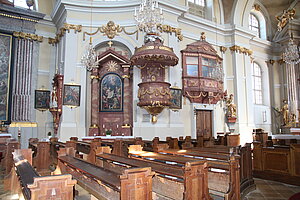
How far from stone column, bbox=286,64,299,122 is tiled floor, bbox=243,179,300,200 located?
10.6 m

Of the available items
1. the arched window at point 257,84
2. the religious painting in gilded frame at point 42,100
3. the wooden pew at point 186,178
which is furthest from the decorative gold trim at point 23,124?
the arched window at point 257,84

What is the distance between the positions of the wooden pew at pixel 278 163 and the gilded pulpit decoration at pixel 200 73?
567 cm

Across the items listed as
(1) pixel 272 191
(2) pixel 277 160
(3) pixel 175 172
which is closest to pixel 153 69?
(2) pixel 277 160

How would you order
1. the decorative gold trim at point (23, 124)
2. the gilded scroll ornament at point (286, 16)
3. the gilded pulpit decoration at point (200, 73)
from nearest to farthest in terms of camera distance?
the decorative gold trim at point (23, 124)
the gilded pulpit decoration at point (200, 73)
the gilded scroll ornament at point (286, 16)

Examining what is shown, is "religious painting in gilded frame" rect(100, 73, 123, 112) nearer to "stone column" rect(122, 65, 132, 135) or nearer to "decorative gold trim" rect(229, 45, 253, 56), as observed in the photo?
"stone column" rect(122, 65, 132, 135)

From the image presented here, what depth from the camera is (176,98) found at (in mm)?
10258

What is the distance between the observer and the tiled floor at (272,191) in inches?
Result: 161

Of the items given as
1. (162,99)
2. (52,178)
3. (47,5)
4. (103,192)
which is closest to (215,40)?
(162,99)

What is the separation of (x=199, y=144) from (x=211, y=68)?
5.91 meters

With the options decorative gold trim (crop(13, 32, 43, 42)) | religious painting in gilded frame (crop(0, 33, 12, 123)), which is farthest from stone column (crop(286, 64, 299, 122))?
religious painting in gilded frame (crop(0, 33, 12, 123))

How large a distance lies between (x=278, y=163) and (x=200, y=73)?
667cm

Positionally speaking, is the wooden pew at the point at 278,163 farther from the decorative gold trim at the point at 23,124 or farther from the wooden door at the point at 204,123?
the decorative gold trim at the point at 23,124

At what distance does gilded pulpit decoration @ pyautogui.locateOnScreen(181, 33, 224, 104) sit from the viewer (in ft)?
37.1

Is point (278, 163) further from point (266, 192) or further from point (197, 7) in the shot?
point (197, 7)
